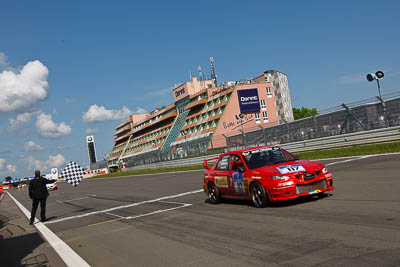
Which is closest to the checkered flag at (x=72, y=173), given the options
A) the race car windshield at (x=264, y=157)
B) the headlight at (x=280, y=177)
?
the race car windshield at (x=264, y=157)

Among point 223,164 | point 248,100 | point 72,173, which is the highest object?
point 248,100

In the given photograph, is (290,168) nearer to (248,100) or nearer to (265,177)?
(265,177)

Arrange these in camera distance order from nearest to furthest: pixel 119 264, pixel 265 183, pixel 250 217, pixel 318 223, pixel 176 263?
pixel 176 263 < pixel 119 264 < pixel 318 223 < pixel 250 217 < pixel 265 183

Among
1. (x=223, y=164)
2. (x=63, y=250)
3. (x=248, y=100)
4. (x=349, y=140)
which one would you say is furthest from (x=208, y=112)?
(x=63, y=250)

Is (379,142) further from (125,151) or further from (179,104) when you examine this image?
(125,151)

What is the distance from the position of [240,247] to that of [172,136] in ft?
269

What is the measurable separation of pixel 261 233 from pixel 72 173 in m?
9.77

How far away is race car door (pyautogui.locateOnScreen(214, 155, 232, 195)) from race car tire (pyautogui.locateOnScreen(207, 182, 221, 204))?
0.46ft

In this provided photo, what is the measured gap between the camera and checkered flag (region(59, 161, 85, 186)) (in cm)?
1455

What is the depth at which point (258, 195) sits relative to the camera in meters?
9.30

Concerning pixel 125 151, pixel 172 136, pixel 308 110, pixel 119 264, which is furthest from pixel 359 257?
pixel 308 110

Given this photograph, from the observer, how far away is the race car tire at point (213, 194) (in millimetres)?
11078

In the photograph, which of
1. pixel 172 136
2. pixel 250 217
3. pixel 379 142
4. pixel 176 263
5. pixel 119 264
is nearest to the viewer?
pixel 176 263

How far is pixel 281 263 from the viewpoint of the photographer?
4.84m
